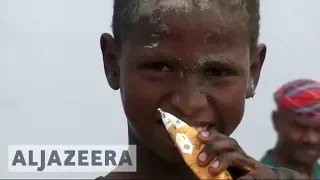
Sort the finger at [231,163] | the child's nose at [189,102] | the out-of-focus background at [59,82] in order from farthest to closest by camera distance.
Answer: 1. the out-of-focus background at [59,82]
2. the child's nose at [189,102]
3. the finger at [231,163]

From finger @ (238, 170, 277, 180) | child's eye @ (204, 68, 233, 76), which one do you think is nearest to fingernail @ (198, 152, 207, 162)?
finger @ (238, 170, 277, 180)

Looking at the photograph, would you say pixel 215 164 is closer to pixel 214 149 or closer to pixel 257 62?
pixel 214 149

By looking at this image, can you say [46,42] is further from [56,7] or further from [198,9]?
[198,9]

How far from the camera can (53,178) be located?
1.33 meters

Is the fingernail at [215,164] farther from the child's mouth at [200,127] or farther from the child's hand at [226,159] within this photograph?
the child's mouth at [200,127]

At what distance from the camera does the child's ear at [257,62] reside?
137 centimetres

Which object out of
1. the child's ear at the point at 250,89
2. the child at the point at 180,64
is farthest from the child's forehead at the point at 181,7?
the child's ear at the point at 250,89

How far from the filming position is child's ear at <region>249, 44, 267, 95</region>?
4.48 feet

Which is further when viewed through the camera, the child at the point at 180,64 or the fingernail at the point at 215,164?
the child at the point at 180,64

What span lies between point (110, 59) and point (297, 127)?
1.79 feet

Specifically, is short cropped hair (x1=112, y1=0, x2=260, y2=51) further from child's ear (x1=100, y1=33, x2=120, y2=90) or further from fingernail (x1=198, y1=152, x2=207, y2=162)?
fingernail (x1=198, y1=152, x2=207, y2=162)

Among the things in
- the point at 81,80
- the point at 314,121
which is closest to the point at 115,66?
the point at 81,80

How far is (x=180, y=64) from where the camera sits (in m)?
1.22

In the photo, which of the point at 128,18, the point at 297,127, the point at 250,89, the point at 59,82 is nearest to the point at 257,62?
the point at 250,89
